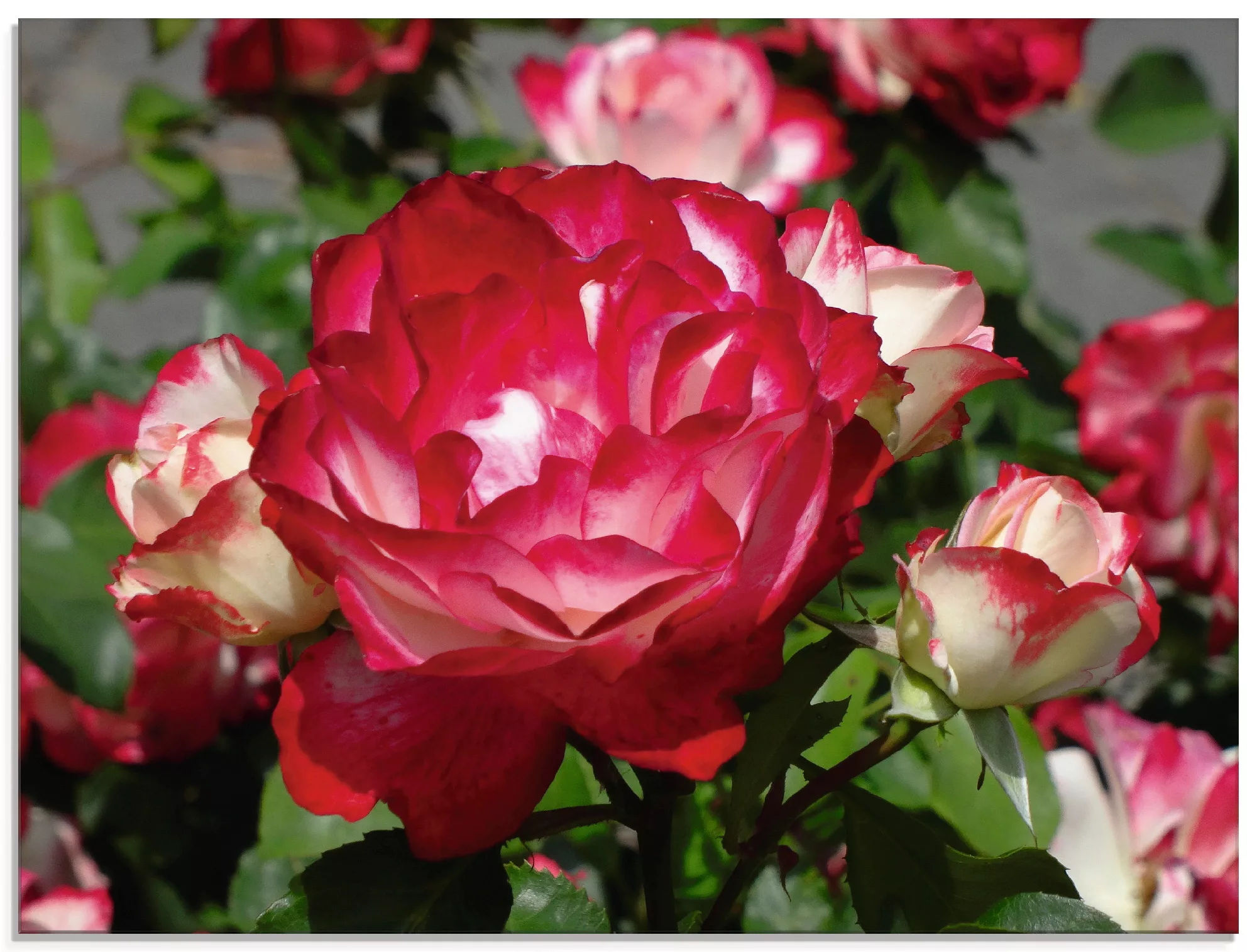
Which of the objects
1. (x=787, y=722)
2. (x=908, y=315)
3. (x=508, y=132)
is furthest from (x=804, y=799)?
(x=508, y=132)

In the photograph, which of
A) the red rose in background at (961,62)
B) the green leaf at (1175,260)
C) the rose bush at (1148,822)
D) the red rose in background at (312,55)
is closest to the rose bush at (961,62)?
the red rose in background at (961,62)

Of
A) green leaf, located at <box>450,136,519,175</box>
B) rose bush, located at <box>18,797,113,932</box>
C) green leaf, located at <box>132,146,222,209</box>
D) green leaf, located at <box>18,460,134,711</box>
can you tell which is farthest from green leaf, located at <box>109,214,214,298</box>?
rose bush, located at <box>18,797,113,932</box>

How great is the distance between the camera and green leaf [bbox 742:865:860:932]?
507 millimetres

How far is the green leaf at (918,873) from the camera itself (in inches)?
14.6

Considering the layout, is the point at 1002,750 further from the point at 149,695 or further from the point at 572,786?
the point at 149,695

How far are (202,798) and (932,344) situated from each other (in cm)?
56

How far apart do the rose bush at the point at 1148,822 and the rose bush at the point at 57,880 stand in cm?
43

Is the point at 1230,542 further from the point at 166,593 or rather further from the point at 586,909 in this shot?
the point at 166,593

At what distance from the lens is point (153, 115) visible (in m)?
1.10

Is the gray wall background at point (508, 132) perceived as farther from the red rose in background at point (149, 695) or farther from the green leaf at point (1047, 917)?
the green leaf at point (1047, 917)

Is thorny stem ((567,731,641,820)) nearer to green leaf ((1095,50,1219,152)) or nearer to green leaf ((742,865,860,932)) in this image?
green leaf ((742,865,860,932))

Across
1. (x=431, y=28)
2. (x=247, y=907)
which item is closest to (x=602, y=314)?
(x=247, y=907)

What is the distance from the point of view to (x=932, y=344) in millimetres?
338

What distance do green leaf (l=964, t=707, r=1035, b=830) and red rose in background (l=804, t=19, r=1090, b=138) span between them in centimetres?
61
